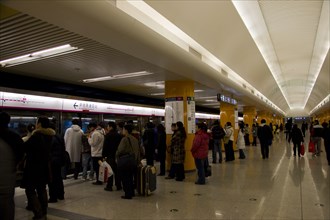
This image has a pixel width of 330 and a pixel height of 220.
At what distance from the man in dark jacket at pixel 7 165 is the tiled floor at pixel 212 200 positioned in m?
1.49

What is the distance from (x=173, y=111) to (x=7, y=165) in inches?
250

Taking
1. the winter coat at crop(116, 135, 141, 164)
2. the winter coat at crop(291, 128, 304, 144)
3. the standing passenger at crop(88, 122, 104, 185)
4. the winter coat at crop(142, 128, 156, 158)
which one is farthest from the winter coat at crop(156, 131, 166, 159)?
the winter coat at crop(291, 128, 304, 144)

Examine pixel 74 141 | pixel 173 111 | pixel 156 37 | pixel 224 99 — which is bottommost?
pixel 74 141

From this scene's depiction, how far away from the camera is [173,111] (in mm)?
9031

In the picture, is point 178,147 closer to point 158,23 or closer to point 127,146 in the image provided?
point 127,146

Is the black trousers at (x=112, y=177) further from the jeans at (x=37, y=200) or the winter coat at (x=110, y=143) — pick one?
the jeans at (x=37, y=200)

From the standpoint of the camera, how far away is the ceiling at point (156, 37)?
3.81m

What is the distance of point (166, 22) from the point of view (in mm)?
5785

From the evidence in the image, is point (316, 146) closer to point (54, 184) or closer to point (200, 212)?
point (200, 212)

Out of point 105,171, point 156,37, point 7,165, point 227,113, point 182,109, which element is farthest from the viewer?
point 227,113

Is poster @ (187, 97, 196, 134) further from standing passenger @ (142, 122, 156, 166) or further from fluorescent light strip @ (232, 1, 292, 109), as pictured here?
fluorescent light strip @ (232, 1, 292, 109)

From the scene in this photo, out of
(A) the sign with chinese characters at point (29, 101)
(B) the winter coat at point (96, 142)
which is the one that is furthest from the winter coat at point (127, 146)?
(A) the sign with chinese characters at point (29, 101)

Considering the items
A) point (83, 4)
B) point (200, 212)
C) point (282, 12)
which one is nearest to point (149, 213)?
point (200, 212)

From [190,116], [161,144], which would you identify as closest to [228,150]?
[190,116]
